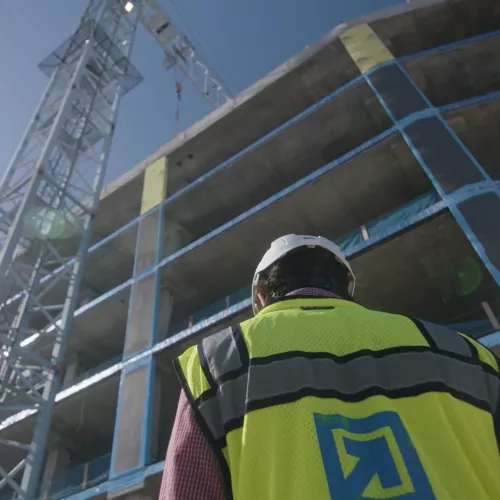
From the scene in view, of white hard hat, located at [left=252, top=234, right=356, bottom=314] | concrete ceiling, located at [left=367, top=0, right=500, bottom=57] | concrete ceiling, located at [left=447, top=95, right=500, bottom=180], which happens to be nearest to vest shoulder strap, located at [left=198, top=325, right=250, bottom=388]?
white hard hat, located at [left=252, top=234, right=356, bottom=314]

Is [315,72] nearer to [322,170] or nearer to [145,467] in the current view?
[322,170]

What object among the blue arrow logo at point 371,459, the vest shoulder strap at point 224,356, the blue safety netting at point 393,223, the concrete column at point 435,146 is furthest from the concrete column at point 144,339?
the blue arrow logo at point 371,459

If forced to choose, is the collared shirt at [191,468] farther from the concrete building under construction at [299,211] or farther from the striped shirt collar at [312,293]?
the concrete building under construction at [299,211]

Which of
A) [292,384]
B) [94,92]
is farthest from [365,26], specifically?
[292,384]

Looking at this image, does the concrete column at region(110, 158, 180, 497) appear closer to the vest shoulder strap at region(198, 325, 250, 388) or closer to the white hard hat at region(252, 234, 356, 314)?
→ the white hard hat at region(252, 234, 356, 314)

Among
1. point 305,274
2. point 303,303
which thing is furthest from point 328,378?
point 305,274

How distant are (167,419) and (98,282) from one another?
6408 millimetres

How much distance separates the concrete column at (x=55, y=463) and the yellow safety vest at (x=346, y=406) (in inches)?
563

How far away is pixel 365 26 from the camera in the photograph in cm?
1409

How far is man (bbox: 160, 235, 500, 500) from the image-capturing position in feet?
4.66

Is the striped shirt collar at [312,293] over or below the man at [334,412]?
over

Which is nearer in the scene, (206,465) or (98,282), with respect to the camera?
(206,465)

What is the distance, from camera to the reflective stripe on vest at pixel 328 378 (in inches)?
64.7

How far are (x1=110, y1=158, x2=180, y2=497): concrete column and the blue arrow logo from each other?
918cm
